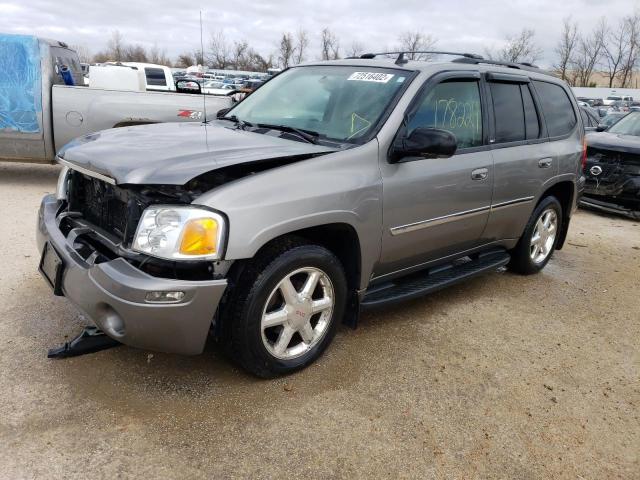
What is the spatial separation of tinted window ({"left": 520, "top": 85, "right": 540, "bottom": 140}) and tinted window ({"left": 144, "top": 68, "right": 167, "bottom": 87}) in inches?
574

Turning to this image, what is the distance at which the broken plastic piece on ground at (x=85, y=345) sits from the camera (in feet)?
10.2

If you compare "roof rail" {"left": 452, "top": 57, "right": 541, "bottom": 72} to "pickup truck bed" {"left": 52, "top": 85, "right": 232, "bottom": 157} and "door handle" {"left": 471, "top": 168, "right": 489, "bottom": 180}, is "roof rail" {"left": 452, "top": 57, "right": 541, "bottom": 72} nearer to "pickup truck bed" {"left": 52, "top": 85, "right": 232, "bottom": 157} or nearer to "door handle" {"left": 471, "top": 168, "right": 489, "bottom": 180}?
"door handle" {"left": 471, "top": 168, "right": 489, "bottom": 180}

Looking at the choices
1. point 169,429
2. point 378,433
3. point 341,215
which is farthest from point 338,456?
point 341,215

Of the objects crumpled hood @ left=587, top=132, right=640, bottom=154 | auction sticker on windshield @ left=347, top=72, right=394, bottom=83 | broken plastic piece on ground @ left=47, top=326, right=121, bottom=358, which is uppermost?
auction sticker on windshield @ left=347, top=72, right=394, bottom=83

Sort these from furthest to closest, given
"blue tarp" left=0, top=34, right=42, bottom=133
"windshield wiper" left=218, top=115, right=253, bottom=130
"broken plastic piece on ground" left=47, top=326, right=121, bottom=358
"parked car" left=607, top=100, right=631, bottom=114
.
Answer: "parked car" left=607, top=100, right=631, bottom=114
"blue tarp" left=0, top=34, right=42, bottom=133
"windshield wiper" left=218, top=115, right=253, bottom=130
"broken plastic piece on ground" left=47, top=326, right=121, bottom=358

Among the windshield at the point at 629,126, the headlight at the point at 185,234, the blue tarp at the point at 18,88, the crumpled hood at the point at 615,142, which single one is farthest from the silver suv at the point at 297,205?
the windshield at the point at 629,126

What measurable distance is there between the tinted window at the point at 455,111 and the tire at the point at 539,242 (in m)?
1.31

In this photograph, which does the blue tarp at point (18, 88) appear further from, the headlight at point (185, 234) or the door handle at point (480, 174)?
the door handle at point (480, 174)

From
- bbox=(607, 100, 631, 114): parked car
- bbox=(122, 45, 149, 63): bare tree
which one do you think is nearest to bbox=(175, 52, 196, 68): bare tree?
bbox=(122, 45, 149, 63): bare tree

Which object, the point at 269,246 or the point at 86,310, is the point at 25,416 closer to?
the point at 86,310

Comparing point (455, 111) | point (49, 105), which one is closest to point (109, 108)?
point (49, 105)

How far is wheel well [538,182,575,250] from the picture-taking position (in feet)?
17.0

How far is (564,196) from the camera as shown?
17.6 ft

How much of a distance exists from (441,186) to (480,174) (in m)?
0.47
